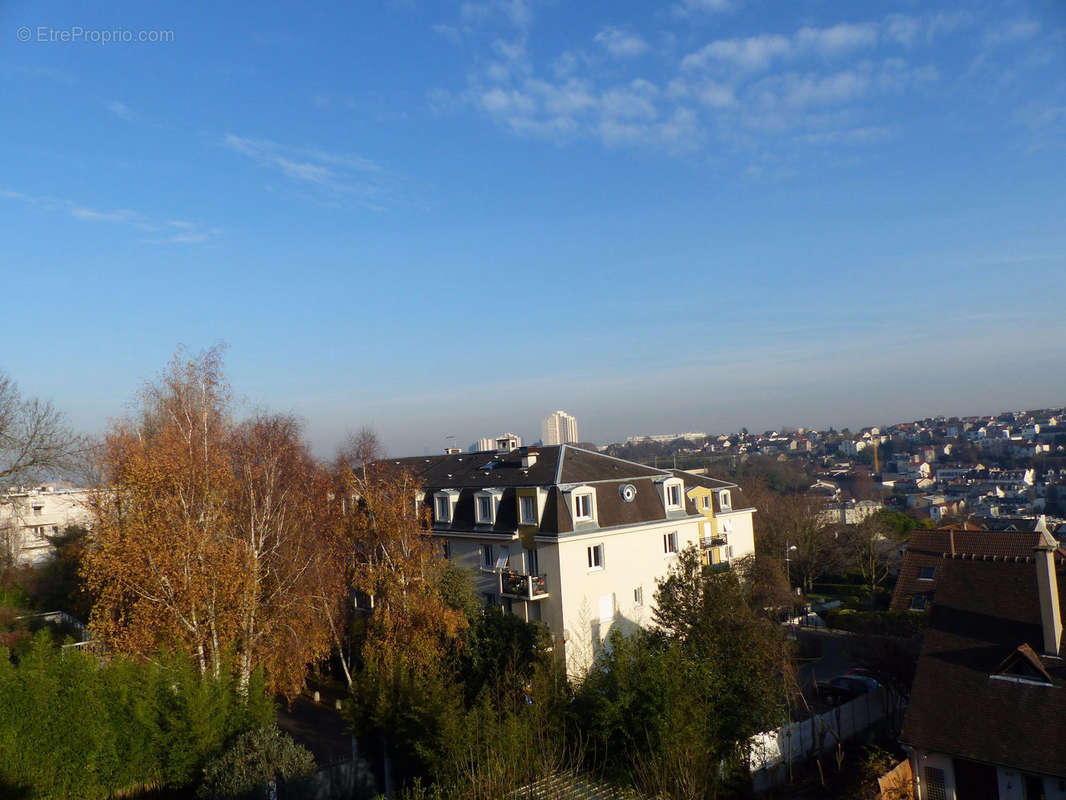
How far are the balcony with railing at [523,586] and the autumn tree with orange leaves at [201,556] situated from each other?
6.32 metres

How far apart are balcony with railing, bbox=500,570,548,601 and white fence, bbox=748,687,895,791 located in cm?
950

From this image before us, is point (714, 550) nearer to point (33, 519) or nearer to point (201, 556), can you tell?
point (201, 556)

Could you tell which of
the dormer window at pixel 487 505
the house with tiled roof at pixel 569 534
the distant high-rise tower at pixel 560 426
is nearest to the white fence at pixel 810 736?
the house with tiled roof at pixel 569 534

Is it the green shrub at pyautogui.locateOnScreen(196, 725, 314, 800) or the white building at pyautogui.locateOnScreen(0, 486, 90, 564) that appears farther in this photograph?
the white building at pyautogui.locateOnScreen(0, 486, 90, 564)

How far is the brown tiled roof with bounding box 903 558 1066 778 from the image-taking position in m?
13.2

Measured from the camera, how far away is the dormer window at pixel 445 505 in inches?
1153

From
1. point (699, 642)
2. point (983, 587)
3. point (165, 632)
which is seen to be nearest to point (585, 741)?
point (699, 642)

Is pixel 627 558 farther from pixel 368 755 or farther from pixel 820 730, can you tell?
pixel 368 755

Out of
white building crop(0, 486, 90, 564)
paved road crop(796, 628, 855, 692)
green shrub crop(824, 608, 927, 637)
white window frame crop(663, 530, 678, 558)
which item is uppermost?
white building crop(0, 486, 90, 564)

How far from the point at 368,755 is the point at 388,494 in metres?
10.6

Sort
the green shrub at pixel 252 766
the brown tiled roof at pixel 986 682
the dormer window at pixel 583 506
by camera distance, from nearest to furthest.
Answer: the green shrub at pixel 252 766
the brown tiled roof at pixel 986 682
the dormer window at pixel 583 506

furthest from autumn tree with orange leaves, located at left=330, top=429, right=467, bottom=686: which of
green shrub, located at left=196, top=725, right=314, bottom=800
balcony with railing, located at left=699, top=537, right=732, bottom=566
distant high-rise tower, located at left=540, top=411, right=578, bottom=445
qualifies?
distant high-rise tower, located at left=540, top=411, right=578, bottom=445

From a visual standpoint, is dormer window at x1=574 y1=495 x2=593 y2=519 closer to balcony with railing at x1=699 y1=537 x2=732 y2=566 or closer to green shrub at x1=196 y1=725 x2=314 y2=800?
balcony with railing at x1=699 y1=537 x2=732 y2=566

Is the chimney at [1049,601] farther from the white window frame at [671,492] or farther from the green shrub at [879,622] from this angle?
the white window frame at [671,492]
